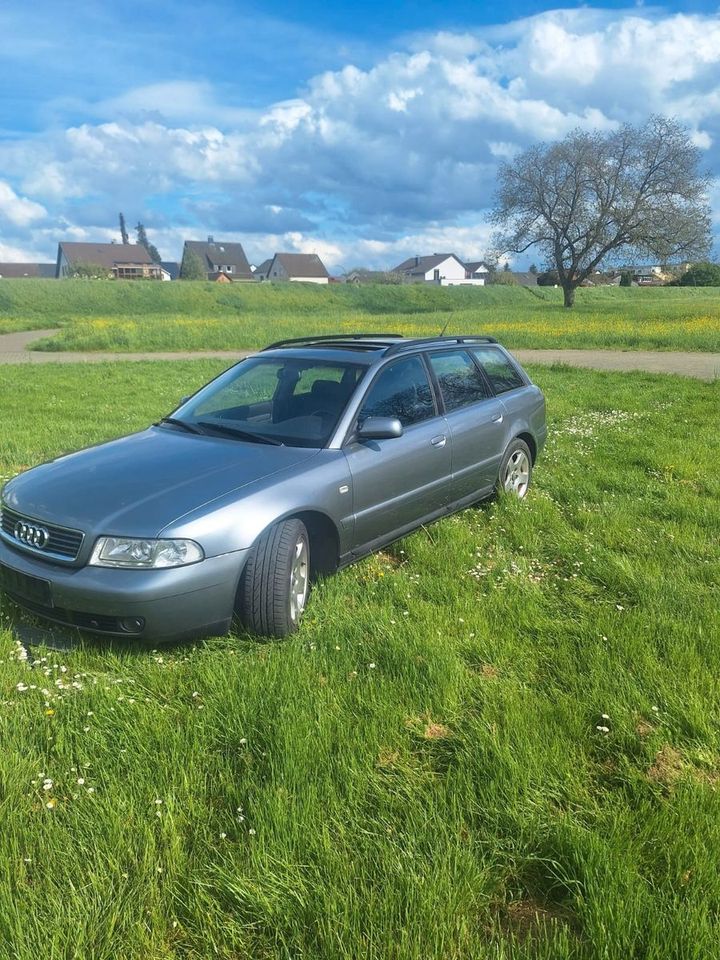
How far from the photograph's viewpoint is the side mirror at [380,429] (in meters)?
4.05

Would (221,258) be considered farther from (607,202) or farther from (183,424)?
(183,424)

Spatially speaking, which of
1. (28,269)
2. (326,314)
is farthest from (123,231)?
(326,314)

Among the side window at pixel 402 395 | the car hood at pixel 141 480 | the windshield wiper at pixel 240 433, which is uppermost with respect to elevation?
the side window at pixel 402 395

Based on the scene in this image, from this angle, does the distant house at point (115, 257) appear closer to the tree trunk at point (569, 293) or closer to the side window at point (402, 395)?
the tree trunk at point (569, 293)

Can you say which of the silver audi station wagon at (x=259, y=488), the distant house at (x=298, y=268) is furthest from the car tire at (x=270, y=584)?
the distant house at (x=298, y=268)

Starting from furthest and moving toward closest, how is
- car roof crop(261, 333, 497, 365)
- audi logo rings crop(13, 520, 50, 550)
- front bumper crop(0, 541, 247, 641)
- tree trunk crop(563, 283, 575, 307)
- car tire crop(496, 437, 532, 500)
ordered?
tree trunk crop(563, 283, 575, 307) → car tire crop(496, 437, 532, 500) → car roof crop(261, 333, 497, 365) → audi logo rings crop(13, 520, 50, 550) → front bumper crop(0, 541, 247, 641)

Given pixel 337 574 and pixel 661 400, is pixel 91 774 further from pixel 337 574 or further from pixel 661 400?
pixel 661 400

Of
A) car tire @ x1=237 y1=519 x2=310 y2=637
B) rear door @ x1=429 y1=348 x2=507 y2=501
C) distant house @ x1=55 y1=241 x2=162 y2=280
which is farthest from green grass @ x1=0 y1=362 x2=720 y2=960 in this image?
distant house @ x1=55 y1=241 x2=162 y2=280

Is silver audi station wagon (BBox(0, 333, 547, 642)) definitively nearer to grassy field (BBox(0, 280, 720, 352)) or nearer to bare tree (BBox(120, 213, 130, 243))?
grassy field (BBox(0, 280, 720, 352))

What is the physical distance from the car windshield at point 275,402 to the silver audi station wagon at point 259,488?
1cm

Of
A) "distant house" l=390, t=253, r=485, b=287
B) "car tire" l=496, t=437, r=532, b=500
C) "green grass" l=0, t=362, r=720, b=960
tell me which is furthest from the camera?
"distant house" l=390, t=253, r=485, b=287

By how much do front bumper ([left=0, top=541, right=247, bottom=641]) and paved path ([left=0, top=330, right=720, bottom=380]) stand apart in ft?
42.3

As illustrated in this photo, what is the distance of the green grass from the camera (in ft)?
6.17

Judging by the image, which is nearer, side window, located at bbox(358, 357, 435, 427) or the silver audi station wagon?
the silver audi station wagon
